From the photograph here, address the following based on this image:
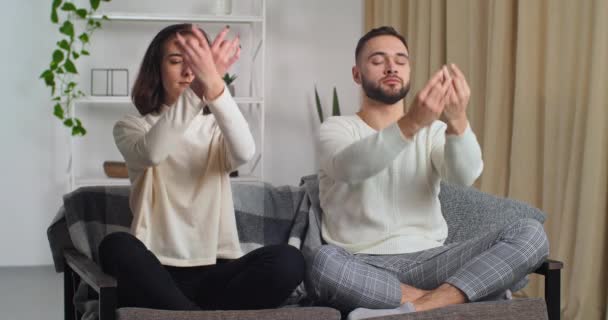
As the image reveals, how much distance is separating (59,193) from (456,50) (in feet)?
7.92

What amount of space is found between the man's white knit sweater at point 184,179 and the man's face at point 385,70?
1.22ft

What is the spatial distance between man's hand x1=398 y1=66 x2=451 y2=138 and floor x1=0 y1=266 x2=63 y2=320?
1975 millimetres

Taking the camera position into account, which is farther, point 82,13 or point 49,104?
point 49,104

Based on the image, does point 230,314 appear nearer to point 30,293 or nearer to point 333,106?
point 30,293

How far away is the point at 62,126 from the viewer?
5.00 meters

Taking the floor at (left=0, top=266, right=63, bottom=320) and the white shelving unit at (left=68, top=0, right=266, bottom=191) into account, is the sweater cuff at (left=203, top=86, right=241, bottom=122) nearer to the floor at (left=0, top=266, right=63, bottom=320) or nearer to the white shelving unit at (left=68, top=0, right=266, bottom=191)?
the floor at (left=0, top=266, right=63, bottom=320)

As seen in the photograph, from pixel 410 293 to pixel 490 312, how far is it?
23 centimetres

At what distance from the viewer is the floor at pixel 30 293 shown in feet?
11.5

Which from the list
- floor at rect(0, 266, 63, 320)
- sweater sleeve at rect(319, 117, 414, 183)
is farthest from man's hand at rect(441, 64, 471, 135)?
floor at rect(0, 266, 63, 320)

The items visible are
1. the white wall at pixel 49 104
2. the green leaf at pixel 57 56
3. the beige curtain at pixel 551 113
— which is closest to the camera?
the beige curtain at pixel 551 113

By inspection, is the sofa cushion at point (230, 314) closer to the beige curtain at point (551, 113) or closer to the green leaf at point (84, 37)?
the beige curtain at point (551, 113)

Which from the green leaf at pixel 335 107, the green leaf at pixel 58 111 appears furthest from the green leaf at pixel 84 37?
the green leaf at pixel 335 107

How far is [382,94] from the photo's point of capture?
2.23m

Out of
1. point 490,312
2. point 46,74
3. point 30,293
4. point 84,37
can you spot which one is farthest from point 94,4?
point 490,312
